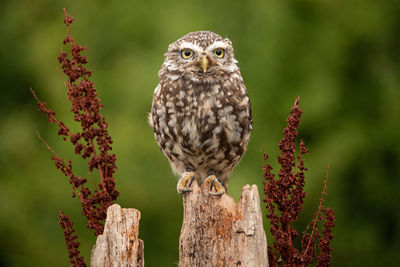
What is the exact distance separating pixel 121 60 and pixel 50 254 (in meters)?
2.03

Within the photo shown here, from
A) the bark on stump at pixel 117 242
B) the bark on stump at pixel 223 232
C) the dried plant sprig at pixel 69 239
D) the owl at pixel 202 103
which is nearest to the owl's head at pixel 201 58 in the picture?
the owl at pixel 202 103

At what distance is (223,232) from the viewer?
3.11 m

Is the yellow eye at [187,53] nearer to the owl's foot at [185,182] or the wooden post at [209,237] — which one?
the owl's foot at [185,182]

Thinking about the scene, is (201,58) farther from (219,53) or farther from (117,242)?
(117,242)

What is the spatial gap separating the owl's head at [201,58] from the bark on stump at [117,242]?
100cm

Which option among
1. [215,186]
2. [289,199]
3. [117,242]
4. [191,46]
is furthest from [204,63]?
[117,242]

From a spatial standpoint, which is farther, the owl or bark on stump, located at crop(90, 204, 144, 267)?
the owl

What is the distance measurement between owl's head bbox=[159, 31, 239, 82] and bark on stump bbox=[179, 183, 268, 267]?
0.75 m

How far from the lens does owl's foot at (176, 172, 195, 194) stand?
11.5 ft

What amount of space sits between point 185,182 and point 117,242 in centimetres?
79

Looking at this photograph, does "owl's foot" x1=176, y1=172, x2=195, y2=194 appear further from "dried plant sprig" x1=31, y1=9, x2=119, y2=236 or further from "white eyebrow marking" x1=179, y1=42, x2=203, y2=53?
"white eyebrow marking" x1=179, y1=42, x2=203, y2=53

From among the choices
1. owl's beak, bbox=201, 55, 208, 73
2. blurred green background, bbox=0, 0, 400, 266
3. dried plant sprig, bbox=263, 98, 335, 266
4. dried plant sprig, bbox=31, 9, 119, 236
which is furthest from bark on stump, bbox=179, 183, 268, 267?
blurred green background, bbox=0, 0, 400, 266

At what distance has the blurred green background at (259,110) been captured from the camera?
17.3ft

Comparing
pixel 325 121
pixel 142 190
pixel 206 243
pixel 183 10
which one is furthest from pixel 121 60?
pixel 206 243
